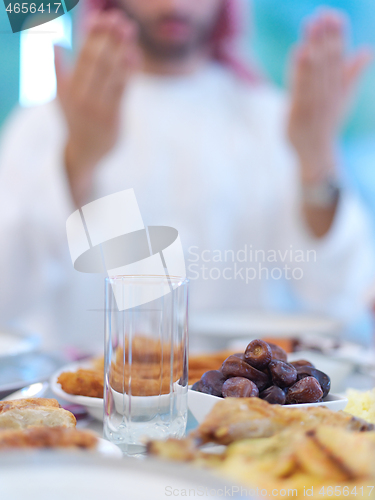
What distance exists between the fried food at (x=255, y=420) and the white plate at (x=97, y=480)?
0.03 meters

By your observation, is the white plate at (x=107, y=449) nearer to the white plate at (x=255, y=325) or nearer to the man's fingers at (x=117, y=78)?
the white plate at (x=255, y=325)

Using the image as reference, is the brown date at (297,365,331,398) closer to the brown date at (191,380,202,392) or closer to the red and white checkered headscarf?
the brown date at (191,380,202,392)

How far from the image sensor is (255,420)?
0.14 m

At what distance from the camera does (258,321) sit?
0.56m

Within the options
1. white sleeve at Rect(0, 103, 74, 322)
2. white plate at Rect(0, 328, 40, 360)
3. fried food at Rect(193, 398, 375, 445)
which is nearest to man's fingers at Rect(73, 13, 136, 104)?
white sleeve at Rect(0, 103, 74, 322)

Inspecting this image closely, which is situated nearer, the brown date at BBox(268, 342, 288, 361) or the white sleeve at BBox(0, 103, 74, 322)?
the brown date at BBox(268, 342, 288, 361)

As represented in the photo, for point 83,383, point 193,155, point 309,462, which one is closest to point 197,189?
point 193,155

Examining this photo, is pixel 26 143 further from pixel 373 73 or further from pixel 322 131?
pixel 373 73

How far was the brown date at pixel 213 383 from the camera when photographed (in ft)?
0.57

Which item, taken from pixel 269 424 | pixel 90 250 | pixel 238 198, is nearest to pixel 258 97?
pixel 238 198

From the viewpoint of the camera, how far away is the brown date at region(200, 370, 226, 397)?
0.57ft

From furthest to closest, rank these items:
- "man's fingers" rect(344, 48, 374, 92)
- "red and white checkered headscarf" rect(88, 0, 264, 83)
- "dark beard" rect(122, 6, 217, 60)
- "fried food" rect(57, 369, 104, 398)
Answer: "red and white checkered headscarf" rect(88, 0, 264, 83)
"dark beard" rect(122, 6, 217, 60)
"man's fingers" rect(344, 48, 374, 92)
"fried food" rect(57, 369, 104, 398)

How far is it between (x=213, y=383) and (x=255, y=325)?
35cm

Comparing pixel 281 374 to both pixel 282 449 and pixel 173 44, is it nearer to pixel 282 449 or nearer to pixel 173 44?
pixel 282 449
